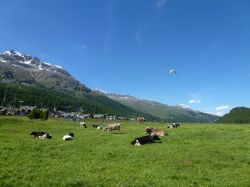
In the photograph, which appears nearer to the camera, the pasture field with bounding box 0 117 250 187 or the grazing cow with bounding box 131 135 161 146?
the pasture field with bounding box 0 117 250 187

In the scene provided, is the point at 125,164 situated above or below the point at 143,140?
below

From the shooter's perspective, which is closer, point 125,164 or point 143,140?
point 125,164

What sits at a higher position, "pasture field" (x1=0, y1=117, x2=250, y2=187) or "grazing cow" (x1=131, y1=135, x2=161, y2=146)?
"grazing cow" (x1=131, y1=135, x2=161, y2=146)

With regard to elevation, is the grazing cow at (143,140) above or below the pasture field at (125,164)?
above

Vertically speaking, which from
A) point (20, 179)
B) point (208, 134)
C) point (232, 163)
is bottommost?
point (20, 179)

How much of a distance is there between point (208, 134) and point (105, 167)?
24.1 meters

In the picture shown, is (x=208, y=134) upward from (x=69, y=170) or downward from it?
upward

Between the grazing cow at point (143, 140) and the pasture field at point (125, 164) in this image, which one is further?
the grazing cow at point (143, 140)

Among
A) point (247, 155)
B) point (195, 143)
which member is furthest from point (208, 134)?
point (247, 155)

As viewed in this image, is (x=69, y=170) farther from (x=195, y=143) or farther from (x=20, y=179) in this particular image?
(x=195, y=143)

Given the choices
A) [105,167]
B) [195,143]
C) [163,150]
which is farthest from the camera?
[195,143]

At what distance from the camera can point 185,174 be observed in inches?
936

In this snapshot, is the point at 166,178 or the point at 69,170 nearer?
the point at 166,178

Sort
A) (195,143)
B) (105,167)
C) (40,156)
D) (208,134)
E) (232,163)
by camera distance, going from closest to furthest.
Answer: (105,167) → (232,163) → (40,156) → (195,143) → (208,134)
